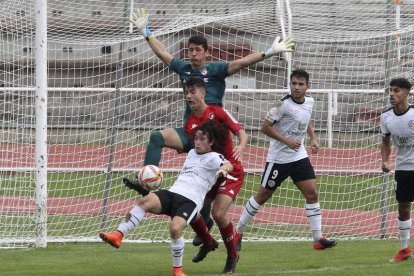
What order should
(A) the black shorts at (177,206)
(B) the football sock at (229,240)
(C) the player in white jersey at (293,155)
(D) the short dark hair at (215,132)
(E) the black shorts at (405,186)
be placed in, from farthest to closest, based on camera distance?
(C) the player in white jersey at (293,155) < (E) the black shorts at (405,186) < (B) the football sock at (229,240) < (D) the short dark hair at (215,132) < (A) the black shorts at (177,206)

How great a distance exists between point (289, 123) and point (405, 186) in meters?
1.81

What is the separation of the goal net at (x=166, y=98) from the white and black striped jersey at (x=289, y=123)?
218 cm

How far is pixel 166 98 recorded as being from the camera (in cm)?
1594

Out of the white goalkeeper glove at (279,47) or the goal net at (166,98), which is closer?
the white goalkeeper glove at (279,47)

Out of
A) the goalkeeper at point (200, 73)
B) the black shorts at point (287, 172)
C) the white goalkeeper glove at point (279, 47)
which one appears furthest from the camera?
the black shorts at point (287, 172)

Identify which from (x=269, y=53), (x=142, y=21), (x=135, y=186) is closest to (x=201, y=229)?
(x=135, y=186)

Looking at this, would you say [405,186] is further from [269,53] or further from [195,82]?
[195,82]

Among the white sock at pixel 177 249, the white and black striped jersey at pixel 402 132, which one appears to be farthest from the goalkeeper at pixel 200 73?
the white sock at pixel 177 249

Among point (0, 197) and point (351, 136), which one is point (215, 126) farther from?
point (351, 136)

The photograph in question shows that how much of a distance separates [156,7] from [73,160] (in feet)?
9.18

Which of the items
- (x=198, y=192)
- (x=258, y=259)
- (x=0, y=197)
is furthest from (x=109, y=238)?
(x=0, y=197)

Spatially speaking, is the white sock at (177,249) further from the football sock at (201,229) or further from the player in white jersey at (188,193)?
the football sock at (201,229)

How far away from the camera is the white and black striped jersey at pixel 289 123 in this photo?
12875 millimetres

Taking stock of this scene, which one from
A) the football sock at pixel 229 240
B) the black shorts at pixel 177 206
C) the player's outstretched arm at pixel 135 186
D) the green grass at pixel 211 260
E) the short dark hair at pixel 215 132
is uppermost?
the short dark hair at pixel 215 132
